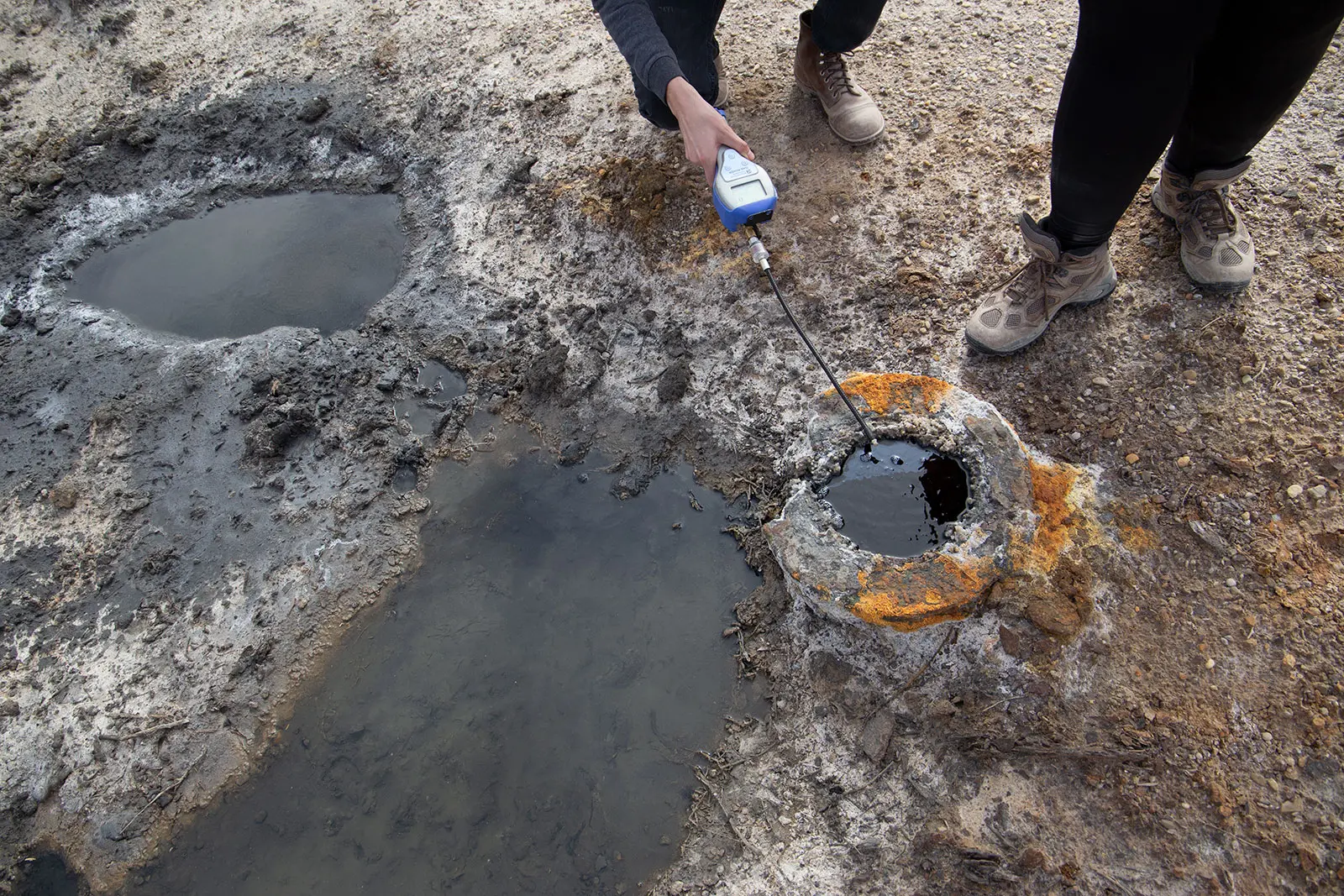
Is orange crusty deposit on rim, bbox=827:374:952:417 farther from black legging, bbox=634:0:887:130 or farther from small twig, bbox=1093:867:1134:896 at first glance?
black legging, bbox=634:0:887:130

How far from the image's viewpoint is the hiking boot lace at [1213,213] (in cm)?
226

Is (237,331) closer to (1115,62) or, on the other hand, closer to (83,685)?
(83,685)

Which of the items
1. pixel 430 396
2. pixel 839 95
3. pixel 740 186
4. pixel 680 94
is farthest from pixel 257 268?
pixel 839 95

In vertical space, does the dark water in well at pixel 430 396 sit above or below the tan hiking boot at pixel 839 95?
below

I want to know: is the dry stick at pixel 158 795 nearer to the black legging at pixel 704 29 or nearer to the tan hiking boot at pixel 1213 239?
the black legging at pixel 704 29

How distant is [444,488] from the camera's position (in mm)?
2547

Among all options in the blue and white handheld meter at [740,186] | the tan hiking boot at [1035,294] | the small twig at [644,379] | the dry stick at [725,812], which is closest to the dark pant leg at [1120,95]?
the tan hiking boot at [1035,294]

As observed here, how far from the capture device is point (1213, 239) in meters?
2.29

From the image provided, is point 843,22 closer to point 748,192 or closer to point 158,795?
point 748,192

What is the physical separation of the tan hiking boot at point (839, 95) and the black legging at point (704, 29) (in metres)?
0.06

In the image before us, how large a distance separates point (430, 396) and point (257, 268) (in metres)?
1.17

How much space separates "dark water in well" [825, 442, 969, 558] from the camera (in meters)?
1.96

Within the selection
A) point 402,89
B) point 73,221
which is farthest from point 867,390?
point 73,221

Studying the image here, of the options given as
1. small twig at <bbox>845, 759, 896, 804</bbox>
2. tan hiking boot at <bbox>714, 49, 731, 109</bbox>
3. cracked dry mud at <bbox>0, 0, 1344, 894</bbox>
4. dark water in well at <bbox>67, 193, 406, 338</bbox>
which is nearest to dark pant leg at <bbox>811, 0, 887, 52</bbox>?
cracked dry mud at <bbox>0, 0, 1344, 894</bbox>
